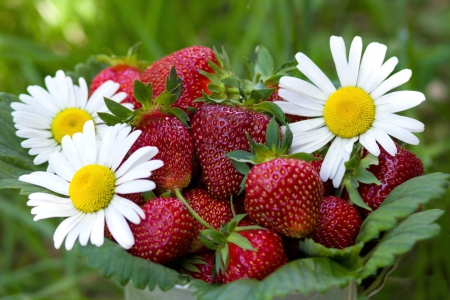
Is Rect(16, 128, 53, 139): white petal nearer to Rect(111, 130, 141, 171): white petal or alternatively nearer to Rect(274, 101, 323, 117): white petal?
Rect(111, 130, 141, 171): white petal

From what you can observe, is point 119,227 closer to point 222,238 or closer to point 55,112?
point 222,238

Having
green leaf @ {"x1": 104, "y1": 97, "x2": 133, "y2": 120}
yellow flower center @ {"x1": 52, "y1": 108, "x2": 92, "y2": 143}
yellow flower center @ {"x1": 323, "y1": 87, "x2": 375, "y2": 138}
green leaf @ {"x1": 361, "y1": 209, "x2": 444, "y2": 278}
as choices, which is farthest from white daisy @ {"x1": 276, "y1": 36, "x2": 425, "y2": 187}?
yellow flower center @ {"x1": 52, "y1": 108, "x2": 92, "y2": 143}

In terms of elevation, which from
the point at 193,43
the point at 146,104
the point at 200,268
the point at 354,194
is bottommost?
the point at 200,268

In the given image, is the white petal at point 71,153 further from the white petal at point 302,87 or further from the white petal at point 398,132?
the white petal at point 398,132

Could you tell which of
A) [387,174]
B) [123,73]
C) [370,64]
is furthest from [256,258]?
[123,73]

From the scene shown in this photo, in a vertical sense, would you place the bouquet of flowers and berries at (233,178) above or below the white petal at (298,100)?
below

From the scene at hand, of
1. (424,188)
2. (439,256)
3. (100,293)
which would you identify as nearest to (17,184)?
(424,188)

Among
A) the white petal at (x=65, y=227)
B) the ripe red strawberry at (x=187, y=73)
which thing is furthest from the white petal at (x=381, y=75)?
the white petal at (x=65, y=227)
